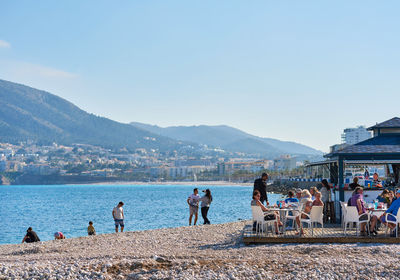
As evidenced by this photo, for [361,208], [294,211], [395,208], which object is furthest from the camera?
[294,211]

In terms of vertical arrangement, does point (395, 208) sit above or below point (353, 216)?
above

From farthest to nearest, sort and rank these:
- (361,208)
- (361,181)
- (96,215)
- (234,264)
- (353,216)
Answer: (96,215)
(361,181)
(361,208)
(353,216)
(234,264)

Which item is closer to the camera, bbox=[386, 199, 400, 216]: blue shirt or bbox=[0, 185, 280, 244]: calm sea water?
bbox=[386, 199, 400, 216]: blue shirt

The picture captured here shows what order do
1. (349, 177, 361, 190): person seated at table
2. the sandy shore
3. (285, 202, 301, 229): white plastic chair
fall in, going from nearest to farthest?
the sandy shore < (285, 202, 301, 229): white plastic chair < (349, 177, 361, 190): person seated at table

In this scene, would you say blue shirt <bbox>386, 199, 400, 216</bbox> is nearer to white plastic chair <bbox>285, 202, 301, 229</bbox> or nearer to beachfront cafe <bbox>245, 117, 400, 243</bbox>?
beachfront cafe <bbox>245, 117, 400, 243</bbox>

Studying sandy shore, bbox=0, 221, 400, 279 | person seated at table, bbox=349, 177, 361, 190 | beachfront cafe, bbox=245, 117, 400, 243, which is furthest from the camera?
person seated at table, bbox=349, 177, 361, 190

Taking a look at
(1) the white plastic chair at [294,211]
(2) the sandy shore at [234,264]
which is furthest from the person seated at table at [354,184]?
(2) the sandy shore at [234,264]

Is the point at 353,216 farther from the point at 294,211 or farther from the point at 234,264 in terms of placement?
the point at 234,264

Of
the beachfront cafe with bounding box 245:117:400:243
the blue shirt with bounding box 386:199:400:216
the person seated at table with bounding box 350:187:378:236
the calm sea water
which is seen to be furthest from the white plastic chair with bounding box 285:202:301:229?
the calm sea water

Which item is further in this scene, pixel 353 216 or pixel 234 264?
pixel 353 216

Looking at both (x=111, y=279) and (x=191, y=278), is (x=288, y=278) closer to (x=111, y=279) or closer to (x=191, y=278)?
(x=191, y=278)

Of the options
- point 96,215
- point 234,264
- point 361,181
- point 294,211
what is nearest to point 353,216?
point 294,211

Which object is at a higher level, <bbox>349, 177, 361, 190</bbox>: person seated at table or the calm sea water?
<bbox>349, 177, 361, 190</bbox>: person seated at table

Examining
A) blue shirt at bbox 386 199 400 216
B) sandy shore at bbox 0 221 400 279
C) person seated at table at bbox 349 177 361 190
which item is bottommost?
sandy shore at bbox 0 221 400 279
